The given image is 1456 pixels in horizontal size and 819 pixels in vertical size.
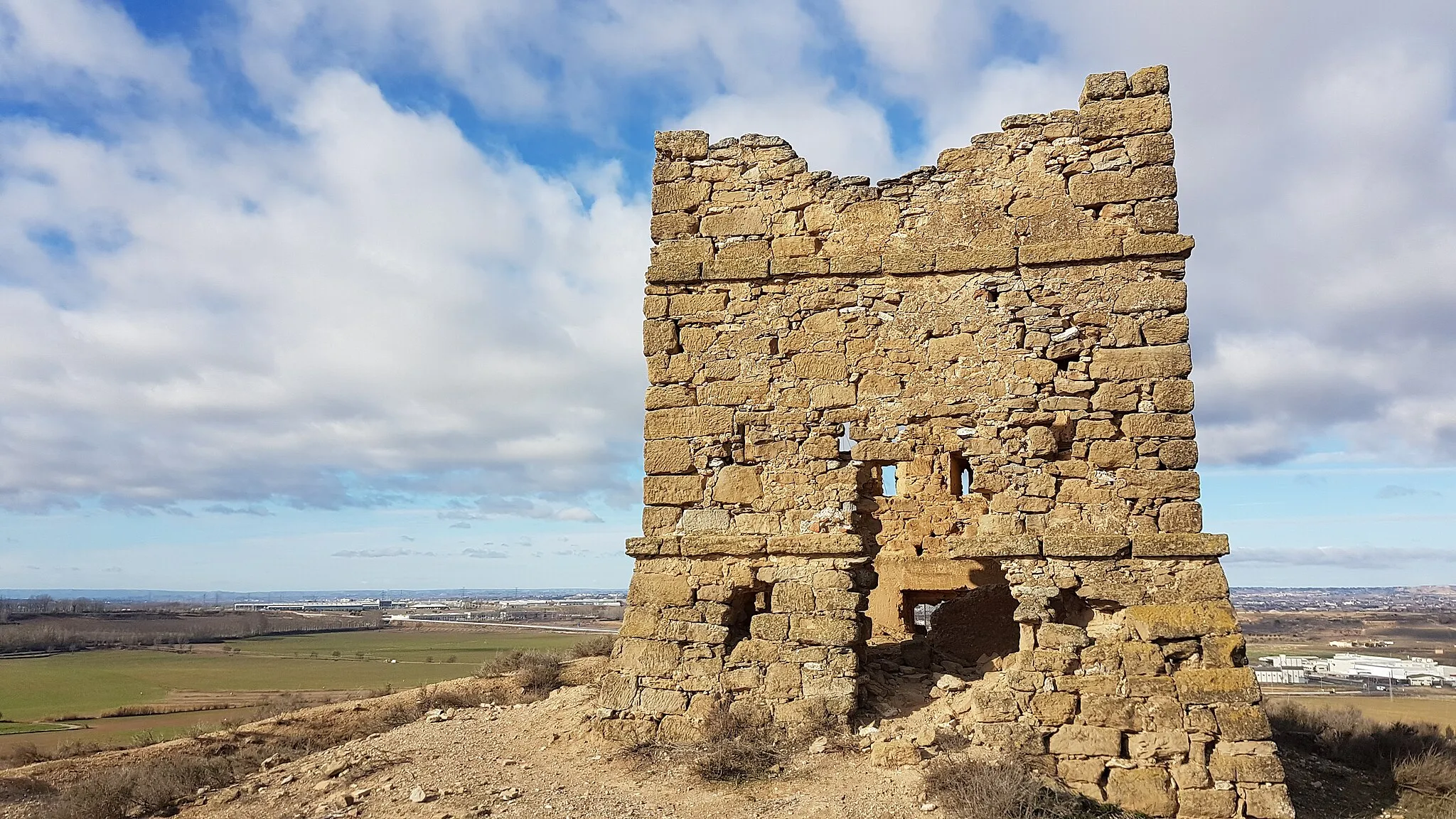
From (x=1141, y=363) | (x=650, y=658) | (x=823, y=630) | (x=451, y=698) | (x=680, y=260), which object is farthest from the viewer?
(x=451, y=698)

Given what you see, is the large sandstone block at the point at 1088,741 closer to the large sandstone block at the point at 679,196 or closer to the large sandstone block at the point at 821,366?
the large sandstone block at the point at 821,366

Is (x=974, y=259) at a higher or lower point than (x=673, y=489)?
higher

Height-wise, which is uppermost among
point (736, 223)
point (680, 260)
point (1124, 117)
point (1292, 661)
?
point (1124, 117)

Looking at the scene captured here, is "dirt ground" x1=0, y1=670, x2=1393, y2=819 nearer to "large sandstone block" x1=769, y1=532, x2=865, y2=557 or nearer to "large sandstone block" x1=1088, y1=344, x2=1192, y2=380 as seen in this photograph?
"large sandstone block" x1=769, y1=532, x2=865, y2=557

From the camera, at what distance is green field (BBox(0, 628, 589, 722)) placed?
22234 millimetres

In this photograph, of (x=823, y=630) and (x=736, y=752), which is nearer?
(x=736, y=752)

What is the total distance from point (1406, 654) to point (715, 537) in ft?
173

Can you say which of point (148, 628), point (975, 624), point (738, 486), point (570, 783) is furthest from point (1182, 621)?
point (148, 628)

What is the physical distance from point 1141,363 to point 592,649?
11.2 m

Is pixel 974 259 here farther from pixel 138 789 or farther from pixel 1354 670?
pixel 1354 670

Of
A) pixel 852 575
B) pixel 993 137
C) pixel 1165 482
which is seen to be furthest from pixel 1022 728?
pixel 993 137

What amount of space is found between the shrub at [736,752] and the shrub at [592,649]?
26.5 feet

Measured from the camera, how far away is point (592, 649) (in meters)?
14.9

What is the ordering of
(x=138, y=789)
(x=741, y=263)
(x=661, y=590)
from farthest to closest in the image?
1. (x=741, y=263)
2. (x=661, y=590)
3. (x=138, y=789)
